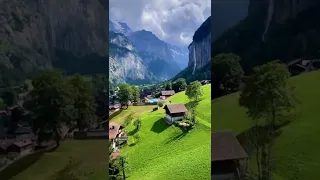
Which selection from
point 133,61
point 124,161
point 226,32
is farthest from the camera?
point 133,61

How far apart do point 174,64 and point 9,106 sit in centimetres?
577

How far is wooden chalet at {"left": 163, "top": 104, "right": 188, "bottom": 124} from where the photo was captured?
805 centimetres

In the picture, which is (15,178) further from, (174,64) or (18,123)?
(174,64)

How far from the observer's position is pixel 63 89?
4797 mm

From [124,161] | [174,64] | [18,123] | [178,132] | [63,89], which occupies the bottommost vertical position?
[124,161]

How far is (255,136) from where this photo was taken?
15.9 feet

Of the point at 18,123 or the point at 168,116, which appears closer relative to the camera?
the point at 18,123

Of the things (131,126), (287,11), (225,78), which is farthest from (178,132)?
(287,11)

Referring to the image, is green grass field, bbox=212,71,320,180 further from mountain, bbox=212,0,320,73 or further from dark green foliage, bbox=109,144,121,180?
dark green foliage, bbox=109,144,121,180

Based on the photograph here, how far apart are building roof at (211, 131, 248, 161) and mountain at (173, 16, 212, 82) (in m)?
3.10

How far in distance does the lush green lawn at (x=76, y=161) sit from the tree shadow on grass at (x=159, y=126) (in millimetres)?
3509

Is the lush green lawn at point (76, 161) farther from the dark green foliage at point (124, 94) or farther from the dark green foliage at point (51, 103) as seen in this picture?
the dark green foliage at point (124, 94)

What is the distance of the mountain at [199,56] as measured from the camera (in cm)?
775

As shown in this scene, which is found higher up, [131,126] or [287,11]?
[287,11]
